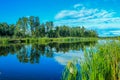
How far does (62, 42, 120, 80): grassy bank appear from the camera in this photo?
6.18 meters

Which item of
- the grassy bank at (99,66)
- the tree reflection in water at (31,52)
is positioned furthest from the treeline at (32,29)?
the grassy bank at (99,66)

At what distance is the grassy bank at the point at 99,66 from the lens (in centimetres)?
618

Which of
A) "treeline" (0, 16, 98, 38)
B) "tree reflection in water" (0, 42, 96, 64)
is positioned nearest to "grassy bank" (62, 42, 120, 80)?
"tree reflection in water" (0, 42, 96, 64)

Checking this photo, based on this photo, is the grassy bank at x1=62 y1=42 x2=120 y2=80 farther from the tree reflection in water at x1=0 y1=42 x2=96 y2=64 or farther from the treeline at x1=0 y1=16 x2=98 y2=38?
the treeline at x1=0 y1=16 x2=98 y2=38

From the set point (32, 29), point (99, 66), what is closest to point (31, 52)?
point (99, 66)

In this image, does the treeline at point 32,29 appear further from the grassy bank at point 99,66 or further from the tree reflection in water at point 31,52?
the grassy bank at point 99,66

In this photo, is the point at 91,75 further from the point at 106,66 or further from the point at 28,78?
the point at 28,78

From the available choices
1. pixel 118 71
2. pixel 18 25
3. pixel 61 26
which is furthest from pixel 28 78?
pixel 61 26

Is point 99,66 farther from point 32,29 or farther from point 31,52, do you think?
point 32,29

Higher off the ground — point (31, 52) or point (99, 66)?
point (99, 66)

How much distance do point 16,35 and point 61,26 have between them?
36452 millimetres

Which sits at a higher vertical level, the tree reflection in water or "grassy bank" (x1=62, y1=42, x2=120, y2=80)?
"grassy bank" (x1=62, y1=42, x2=120, y2=80)

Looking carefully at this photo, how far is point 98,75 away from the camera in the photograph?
636 cm

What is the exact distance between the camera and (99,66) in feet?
21.7
